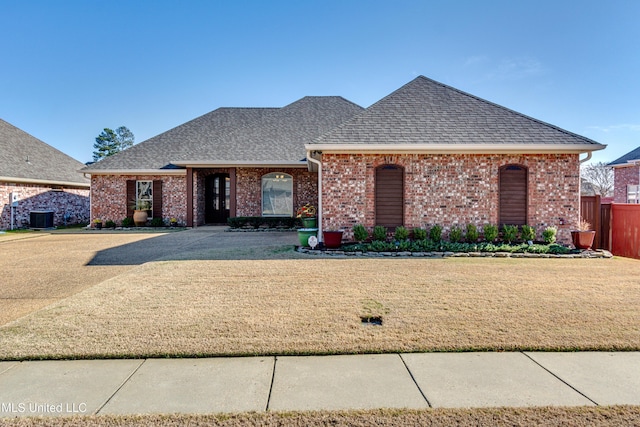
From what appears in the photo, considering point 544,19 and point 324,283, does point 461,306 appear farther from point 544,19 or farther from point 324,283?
point 544,19

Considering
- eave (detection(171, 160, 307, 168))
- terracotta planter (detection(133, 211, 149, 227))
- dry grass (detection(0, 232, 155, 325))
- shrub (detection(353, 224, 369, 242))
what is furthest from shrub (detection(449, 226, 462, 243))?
terracotta planter (detection(133, 211, 149, 227))

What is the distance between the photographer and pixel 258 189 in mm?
17812

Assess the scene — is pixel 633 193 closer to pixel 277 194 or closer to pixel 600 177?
pixel 277 194

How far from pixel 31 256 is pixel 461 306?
1097 centimetres

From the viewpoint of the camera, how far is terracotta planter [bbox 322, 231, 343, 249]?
10133 mm

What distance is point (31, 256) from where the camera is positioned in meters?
9.95

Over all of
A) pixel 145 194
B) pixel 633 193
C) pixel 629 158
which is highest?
pixel 629 158

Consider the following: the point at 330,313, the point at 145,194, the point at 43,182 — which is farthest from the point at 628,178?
the point at 43,182

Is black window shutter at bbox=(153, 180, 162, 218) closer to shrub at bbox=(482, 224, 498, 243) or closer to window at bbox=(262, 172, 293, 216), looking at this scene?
window at bbox=(262, 172, 293, 216)

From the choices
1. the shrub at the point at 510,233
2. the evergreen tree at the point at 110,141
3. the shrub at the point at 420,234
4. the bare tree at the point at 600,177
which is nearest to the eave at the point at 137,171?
the shrub at the point at 420,234

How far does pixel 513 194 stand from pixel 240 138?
13.1 meters

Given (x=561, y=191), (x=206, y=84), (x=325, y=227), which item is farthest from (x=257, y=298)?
(x=206, y=84)

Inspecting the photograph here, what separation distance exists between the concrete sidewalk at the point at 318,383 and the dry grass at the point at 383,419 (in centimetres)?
10

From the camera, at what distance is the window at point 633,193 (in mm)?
19752
